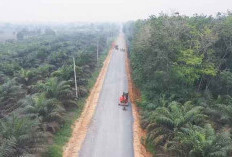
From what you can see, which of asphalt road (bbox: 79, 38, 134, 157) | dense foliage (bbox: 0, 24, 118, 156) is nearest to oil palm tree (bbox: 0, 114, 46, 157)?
dense foliage (bbox: 0, 24, 118, 156)

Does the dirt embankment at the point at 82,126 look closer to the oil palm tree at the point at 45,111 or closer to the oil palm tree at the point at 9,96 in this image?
the oil palm tree at the point at 45,111

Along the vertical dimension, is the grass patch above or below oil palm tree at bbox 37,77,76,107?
below

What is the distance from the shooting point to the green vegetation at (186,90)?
16.6 m

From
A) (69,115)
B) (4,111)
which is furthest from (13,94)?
(69,115)

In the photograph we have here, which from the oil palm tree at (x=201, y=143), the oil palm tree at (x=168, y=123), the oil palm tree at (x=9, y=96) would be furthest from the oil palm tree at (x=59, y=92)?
the oil palm tree at (x=201, y=143)

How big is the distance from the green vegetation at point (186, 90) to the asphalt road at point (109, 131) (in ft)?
5.35

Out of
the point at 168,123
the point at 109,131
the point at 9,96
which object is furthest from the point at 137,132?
the point at 9,96

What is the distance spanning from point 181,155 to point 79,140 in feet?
24.4

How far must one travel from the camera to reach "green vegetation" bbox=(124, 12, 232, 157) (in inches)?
653

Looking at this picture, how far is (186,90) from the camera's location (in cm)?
2556

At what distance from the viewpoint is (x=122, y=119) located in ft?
76.6

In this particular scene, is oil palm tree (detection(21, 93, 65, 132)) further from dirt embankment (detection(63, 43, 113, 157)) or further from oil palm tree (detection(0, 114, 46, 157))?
oil palm tree (detection(0, 114, 46, 157))

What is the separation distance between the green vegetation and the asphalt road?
5.35 ft

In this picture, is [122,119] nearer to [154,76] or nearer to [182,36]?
[154,76]
